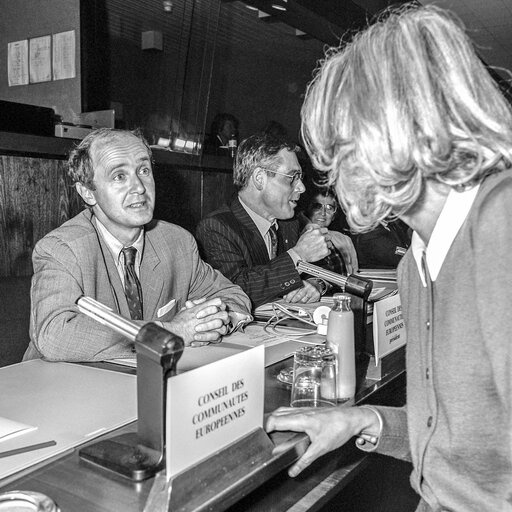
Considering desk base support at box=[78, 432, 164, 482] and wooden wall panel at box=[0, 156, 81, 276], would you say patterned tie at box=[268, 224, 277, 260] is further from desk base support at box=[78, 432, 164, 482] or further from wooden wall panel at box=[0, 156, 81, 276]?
desk base support at box=[78, 432, 164, 482]

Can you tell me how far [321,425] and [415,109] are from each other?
0.59m

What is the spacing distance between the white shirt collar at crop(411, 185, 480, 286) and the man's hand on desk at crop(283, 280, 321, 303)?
1460mm

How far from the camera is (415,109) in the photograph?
847 millimetres

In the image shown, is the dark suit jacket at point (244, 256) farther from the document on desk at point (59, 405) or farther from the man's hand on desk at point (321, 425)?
the man's hand on desk at point (321, 425)

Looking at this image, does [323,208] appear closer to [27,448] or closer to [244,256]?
[244,256]

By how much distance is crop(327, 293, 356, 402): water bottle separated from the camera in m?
1.28

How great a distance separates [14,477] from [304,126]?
2.49 ft

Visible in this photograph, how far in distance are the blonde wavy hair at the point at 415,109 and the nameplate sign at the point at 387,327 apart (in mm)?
554

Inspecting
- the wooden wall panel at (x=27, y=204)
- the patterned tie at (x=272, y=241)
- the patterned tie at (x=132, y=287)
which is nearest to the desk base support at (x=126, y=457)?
the patterned tie at (x=132, y=287)

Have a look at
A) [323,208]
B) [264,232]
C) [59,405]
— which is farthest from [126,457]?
[323,208]

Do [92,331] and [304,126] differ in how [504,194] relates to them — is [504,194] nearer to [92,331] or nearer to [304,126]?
[304,126]

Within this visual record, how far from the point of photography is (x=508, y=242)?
822mm

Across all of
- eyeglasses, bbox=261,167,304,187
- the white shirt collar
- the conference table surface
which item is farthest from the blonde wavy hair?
eyeglasses, bbox=261,167,304,187

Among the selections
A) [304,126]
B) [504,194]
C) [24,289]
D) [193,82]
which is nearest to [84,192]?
[24,289]
